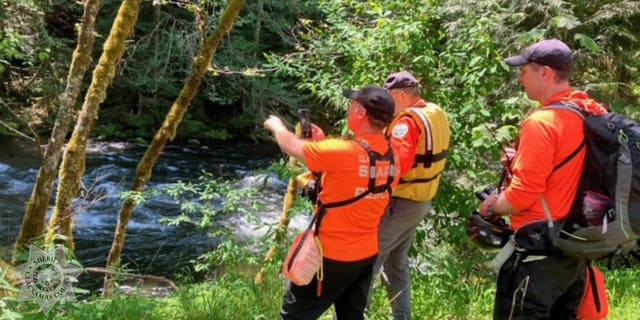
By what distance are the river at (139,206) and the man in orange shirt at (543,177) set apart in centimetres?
239

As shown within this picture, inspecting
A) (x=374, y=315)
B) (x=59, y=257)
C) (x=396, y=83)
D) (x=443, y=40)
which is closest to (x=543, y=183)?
(x=396, y=83)

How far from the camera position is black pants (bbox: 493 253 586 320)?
9.25 feet

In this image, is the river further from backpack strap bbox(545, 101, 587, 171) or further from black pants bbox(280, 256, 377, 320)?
backpack strap bbox(545, 101, 587, 171)

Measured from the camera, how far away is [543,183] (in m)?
2.69

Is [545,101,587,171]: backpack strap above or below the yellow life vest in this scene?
above

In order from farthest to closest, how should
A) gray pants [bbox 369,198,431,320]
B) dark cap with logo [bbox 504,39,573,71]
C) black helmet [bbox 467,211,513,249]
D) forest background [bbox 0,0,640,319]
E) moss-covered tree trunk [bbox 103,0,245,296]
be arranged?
moss-covered tree trunk [bbox 103,0,245,296], forest background [bbox 0,0,640,319], gray pants [bbox 369,198,431,320], black helmet [bbox 467,211,513,249], dark cap with logo [bbox 504,39,573,71]

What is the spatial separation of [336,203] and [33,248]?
174 centimetres

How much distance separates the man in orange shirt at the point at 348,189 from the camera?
9.22ft

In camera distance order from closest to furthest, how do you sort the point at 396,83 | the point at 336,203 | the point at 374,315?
the point at 336,203, the point at 396,83, the point at 374,315

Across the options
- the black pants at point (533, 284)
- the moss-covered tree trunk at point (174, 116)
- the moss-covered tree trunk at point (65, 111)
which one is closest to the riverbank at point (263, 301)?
the black pants at point (533, 284)

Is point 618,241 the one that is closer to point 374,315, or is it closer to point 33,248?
point 374,315

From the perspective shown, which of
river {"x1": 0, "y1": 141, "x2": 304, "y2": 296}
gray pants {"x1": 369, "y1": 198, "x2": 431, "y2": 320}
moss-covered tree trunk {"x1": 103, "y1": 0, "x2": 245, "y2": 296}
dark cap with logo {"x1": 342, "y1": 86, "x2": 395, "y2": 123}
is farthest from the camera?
river {"x1": 0, "y1": 141, "x2": 304, "y2": 296}

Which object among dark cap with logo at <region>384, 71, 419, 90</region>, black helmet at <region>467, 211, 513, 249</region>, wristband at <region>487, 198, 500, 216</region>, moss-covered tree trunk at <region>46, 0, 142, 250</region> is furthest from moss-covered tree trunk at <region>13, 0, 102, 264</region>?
wristband at <region>487, 198, 500, 216</region>

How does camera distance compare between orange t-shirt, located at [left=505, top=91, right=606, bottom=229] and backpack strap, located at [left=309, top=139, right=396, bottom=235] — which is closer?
orange t-shirt, located at [left=505, top=91, right=606, bottom=229]
